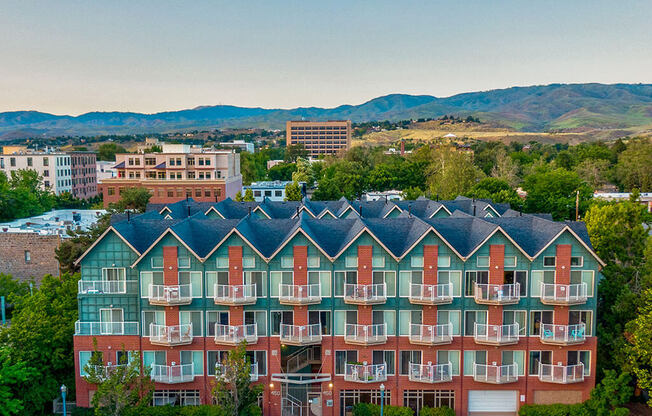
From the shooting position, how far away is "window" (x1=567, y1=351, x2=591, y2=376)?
3459 centimetres

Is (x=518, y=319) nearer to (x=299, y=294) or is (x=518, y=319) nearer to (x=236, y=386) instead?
(x=299, y=294)

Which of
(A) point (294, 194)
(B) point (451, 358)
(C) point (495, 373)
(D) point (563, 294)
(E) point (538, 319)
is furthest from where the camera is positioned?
(A) point (294, 194)

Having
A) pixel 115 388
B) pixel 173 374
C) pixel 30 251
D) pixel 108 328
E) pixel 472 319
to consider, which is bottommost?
pixel 173 374

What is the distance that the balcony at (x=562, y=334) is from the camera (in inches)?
A: 1328

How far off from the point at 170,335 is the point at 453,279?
18.7 metres

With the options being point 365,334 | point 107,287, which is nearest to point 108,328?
point 107,287

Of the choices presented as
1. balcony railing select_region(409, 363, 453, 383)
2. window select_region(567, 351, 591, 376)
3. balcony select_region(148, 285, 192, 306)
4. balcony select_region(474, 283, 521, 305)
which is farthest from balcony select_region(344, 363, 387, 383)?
window select_region(567, 351, 591, 376)

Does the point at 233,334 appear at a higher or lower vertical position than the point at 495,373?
higher

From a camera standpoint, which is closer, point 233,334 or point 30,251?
point 233,334

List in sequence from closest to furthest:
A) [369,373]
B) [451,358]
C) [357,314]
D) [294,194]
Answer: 1. [369,373]
2. [357,314]
3. [451,358]
4. [294,194]

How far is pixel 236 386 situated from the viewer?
30125 millimetres

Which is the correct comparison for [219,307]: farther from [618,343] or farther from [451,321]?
[618,343]

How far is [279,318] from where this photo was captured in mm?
34906

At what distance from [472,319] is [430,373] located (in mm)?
4450
